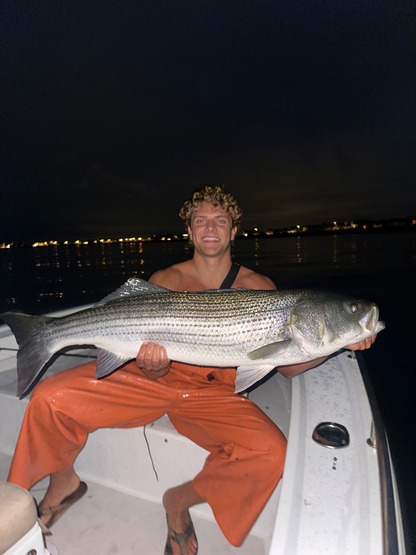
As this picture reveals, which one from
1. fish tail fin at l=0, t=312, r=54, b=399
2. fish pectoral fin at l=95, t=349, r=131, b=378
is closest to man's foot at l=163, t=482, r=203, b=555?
fish pectoral fin at l=95, t=349, r=131, b=378

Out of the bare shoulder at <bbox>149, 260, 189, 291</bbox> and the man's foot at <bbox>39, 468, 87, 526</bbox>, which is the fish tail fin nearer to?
the man's foot at <bbox>39, 468, 87, 526</bbox>

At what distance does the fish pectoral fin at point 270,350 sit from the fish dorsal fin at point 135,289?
40.7 inches

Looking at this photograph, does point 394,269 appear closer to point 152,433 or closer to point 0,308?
point 152,433

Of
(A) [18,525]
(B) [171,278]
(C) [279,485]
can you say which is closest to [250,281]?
(B) [171,278]

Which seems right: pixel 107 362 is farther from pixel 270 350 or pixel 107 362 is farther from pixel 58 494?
pixel 270 350

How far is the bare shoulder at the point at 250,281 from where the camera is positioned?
11.8 feet

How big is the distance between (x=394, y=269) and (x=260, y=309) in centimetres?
2385

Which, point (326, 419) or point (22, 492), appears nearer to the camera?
point (22, 492)

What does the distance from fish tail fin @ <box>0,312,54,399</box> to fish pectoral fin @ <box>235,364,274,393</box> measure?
167 centimetres

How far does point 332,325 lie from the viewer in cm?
252

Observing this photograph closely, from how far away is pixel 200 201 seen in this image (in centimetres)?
366

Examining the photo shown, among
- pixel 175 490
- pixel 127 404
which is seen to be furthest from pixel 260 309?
pixel 175 490

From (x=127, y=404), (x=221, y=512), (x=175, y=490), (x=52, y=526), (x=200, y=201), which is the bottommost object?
(x=52, y=526)

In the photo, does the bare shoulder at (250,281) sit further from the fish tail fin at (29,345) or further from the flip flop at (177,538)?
the flip flop at (177,538)
